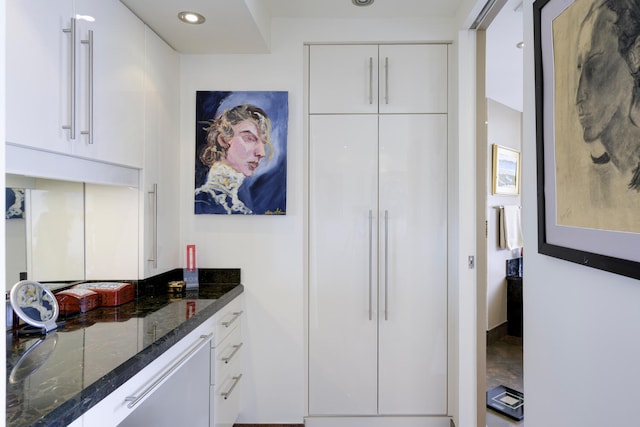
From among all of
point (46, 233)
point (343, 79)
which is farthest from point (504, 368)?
point (46, 233)

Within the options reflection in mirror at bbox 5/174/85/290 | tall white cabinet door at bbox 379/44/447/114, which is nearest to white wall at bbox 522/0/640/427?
tall white cabinet door at bbox 379/44/447/114

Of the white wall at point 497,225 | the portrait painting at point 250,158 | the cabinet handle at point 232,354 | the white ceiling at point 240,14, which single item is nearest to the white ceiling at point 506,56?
the white wall at point 497,225

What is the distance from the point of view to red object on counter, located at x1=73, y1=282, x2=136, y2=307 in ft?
5.88

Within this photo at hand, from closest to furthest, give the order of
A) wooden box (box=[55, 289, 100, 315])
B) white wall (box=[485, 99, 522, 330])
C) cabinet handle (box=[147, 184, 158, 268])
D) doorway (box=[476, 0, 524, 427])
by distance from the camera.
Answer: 1. wooden box (box=[55, 289, 100, 315])
2. cabinet handle (box=[147, 184, 158, 268])
3. doorway (box=[476, 0, 524, 427])
4. white wall (box=[485, 99, 522, 330])

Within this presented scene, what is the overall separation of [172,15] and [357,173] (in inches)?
51.9

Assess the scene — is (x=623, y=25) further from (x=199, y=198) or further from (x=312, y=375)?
(x=312, y=375)

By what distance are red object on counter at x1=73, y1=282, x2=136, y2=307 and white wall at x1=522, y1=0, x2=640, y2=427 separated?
5.73 feet

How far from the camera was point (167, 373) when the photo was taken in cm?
138

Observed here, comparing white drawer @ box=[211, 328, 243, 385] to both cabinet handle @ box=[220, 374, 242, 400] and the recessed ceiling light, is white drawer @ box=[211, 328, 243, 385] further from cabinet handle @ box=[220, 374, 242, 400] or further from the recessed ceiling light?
the recessed ceiling light

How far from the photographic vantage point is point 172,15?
6.21 feet

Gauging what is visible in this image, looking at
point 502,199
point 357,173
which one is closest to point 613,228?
point 357,173

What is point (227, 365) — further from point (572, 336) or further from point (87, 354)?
point (572, 336)

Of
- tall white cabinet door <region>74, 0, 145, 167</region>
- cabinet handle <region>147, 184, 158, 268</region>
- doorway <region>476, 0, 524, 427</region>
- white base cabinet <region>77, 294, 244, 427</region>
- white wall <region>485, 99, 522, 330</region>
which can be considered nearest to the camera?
white base cabinet <region>77, 294, 244, 427</region>

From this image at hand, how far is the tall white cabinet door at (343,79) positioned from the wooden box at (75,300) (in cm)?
159
